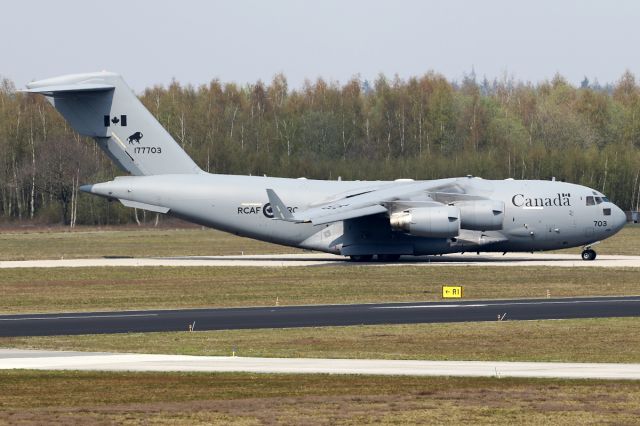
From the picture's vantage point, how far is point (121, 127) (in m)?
56.6

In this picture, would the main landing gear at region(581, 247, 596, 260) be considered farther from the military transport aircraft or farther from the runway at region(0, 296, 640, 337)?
the runway at region(0, 296, 640, 337)

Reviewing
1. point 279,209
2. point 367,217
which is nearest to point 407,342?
point 279,209

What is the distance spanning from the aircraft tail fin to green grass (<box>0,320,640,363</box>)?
2635 centimetres

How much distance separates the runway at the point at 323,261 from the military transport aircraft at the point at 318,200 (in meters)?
0.92

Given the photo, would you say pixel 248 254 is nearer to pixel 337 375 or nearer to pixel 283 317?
pixel 283 317

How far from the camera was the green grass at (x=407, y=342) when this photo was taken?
26.3m

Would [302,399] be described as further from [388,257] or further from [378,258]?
[378,258]

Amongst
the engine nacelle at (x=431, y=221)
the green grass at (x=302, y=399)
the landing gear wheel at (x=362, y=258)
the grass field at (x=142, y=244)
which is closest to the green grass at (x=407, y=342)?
the green grass at (x=302, y=399)

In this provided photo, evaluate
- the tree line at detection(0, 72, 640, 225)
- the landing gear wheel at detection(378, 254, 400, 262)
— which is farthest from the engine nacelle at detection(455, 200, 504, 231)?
the tree line at detection(0, 72, 640, 225)

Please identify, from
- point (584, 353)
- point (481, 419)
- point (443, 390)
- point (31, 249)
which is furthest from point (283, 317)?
point (31, 249)

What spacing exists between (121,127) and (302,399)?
38293mm

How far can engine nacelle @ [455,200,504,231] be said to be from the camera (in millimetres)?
53406

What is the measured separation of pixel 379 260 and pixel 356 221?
2.78 meters

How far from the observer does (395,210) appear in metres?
53.2
